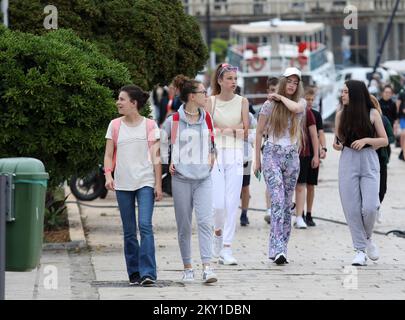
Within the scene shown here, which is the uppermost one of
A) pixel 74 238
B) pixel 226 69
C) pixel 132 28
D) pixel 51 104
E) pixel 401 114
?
pixel 132 28

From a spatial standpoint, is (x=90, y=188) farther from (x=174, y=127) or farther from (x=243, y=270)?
(x=174, y=127)

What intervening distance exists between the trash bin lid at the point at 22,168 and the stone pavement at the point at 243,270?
6.16ft

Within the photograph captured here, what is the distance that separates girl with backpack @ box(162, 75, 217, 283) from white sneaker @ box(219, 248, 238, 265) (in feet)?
4.03

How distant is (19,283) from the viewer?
11.6m

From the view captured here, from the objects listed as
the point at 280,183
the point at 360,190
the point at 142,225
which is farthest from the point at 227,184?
the point at 142,225

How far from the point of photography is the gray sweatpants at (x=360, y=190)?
12.9 m

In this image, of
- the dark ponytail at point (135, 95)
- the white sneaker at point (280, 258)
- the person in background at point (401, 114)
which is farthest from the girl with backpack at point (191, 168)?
the person in background at point (401, 114)

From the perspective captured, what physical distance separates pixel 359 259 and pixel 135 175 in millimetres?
2641

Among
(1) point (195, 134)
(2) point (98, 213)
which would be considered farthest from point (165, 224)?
(1) point (195, 134)

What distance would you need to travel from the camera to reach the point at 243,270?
12656 mm

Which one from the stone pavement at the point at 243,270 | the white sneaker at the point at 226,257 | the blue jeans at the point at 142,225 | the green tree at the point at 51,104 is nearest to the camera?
the stone pavement at the point at 243,270

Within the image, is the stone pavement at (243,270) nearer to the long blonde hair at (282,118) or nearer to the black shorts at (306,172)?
the black shorts at (306,172)

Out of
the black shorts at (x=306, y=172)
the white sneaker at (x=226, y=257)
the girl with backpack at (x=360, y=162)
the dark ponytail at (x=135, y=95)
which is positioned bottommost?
the white sneaker at (x=226, y=257)
